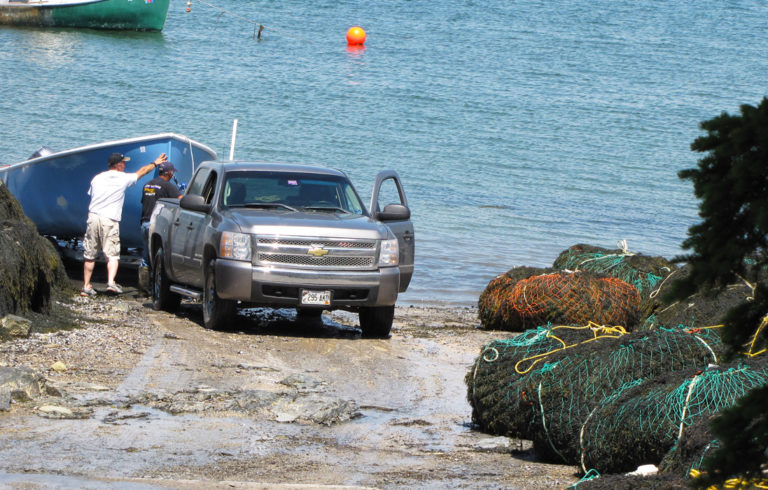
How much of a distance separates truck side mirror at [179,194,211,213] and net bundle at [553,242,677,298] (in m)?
4.74

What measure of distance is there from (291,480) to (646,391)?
88.2 inches

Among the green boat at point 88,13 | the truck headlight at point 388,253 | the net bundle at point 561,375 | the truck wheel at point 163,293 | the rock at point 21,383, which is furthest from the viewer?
the green boat at point 88,13

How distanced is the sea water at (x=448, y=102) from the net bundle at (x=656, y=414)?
893 centimetres

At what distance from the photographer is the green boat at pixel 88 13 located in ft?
197

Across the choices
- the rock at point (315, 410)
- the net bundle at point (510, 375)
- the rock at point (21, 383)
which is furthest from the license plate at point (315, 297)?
the rock at point (21, 383)

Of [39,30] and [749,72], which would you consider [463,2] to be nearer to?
[749,72]

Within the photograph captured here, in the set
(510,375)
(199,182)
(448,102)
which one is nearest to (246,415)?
(510,375)

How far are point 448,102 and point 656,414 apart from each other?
3857cm

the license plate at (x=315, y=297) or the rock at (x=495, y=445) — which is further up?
the rock at (x=495, y=445)

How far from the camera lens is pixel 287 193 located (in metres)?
12.3

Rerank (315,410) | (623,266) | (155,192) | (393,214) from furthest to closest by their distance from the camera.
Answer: (155,192) < (623,266) < (393,214) < (315,410)

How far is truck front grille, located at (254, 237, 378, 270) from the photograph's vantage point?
11289 mm

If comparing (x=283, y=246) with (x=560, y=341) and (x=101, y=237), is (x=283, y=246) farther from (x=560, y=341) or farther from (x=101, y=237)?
(x=560, y=341)

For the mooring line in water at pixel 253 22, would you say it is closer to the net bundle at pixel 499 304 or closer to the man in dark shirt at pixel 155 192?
the man in dark shirt at pixel 155 192
